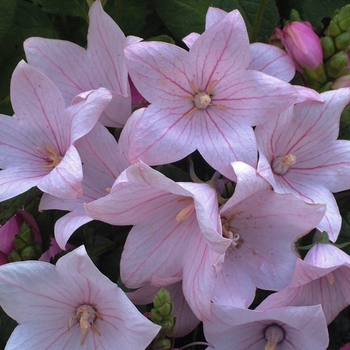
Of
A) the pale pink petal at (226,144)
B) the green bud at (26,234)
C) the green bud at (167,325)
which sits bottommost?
the green bud at (167,325)

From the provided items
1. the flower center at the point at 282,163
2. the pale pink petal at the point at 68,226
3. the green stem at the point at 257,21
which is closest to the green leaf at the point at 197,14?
the green stem at the point at 257,21

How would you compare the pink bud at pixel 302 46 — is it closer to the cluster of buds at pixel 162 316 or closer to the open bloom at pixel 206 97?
the open bloom at pixel 206 97

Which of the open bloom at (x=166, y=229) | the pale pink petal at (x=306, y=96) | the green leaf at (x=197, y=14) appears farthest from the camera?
the green leaf at (x=197, y=14)

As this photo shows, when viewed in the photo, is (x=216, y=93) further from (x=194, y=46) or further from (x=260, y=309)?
(x=260, y=309)

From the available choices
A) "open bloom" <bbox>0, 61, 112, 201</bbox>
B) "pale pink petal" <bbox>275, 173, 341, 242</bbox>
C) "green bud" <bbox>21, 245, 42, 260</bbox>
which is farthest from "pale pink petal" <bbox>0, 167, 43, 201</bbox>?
"pale pink petal" <bbox>275, 173, 341, 242</bbox>

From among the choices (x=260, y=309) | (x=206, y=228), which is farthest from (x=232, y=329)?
(x=206, y=228)

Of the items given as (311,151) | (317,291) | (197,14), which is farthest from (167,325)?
(197,14)

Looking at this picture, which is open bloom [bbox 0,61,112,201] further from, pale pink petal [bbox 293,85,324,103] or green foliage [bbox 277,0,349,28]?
green foliage [bbox 277,0,349,28]

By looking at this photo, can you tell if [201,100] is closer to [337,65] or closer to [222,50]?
[222,50]
